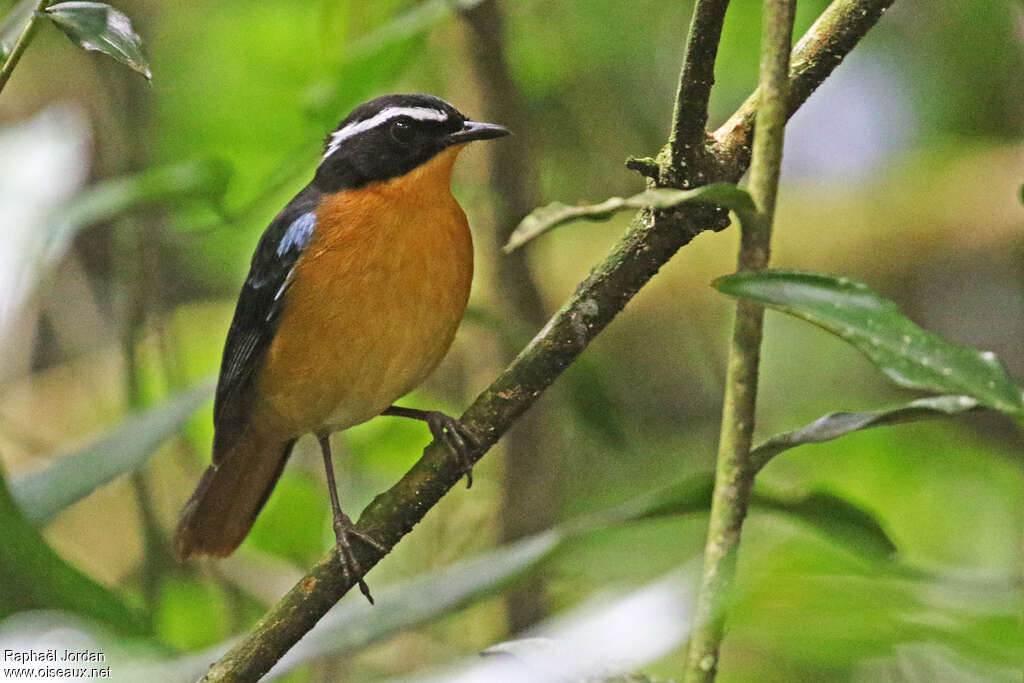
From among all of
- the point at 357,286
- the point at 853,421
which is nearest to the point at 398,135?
the point at 357,286

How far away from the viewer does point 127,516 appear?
19.4 feet

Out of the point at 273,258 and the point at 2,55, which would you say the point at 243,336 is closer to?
the point at 273,258


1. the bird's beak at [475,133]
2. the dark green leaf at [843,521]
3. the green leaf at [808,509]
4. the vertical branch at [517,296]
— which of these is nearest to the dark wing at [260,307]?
the bird's beak at [475,133]

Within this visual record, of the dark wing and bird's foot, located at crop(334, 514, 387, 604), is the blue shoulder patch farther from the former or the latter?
bird's foot, located at crop(334, 514, 387, 604)

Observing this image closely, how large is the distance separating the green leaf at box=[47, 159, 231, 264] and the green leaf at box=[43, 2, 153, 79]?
152 centimetres

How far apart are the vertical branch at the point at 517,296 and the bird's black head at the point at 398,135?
0.79 meters

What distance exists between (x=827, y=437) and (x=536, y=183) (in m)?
2.86

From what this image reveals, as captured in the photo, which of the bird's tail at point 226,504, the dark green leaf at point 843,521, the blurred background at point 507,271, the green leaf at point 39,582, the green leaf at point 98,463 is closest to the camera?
the dark green leaf at point 843,521

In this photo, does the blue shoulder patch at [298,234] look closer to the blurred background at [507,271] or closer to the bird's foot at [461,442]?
the blurred background at [507,271]

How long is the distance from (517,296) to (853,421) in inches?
101

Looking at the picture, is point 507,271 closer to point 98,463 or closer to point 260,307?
point 260,307

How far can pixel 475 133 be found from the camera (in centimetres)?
327

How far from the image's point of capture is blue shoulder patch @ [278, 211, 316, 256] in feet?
10.6

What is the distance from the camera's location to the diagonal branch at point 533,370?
1.82 metres
